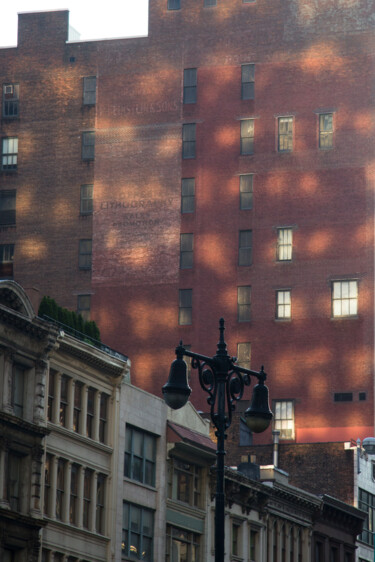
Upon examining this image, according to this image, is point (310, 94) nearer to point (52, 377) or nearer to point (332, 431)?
point (332, 431)

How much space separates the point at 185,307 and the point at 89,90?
66.5 feet

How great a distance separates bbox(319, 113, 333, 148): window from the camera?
A: 106 metres

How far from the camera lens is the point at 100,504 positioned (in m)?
62.3

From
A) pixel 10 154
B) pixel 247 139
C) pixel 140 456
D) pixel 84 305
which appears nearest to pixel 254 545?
pixel 140 456

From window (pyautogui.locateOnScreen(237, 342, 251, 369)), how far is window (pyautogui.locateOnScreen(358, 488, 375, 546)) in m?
15.3

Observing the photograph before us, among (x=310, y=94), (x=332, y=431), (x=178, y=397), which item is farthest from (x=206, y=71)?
(x=178, y=397)

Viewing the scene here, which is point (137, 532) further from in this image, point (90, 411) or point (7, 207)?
point (7, 207)

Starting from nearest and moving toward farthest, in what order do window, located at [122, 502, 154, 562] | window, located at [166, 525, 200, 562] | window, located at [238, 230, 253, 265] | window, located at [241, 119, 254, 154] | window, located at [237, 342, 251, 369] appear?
window, located at [122, 502, 154, 562], window, located at [166, 525, 200, 562], window, located at [237, 342, 251, 369], window, located at [238, 230, 253, 265], window, located at [241, 119, 254, 154]

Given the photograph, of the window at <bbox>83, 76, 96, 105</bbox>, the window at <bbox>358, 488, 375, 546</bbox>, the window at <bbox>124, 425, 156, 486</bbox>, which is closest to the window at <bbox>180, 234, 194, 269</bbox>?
the window at <bbox>83, 76, 96, 105</bbox>

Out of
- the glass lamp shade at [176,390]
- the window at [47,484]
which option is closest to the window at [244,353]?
the window at [47,484]

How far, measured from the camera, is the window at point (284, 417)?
10031cm

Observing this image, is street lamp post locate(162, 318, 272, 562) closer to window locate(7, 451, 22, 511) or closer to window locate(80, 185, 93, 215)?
window locate(7, 451, 22, 511)

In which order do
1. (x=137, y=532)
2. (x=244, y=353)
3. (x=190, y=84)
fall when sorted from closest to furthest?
1. (x=137, y=532)
2. (x=244, y=353)
3. (x=190, y=84)

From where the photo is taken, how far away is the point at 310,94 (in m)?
107
